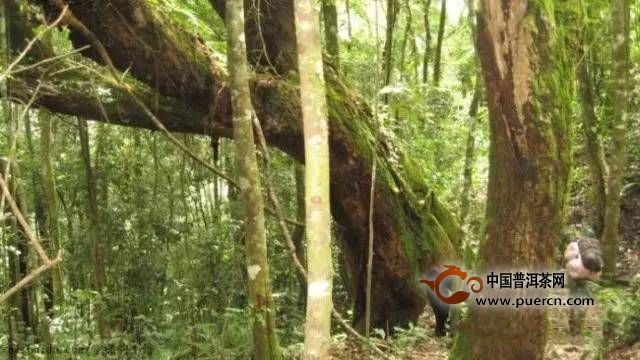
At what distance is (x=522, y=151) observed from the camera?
4.32 meters

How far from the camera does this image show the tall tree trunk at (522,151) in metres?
4.30

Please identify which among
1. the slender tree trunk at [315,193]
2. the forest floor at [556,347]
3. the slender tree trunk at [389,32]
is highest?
the slender tree trunk at [389,32]

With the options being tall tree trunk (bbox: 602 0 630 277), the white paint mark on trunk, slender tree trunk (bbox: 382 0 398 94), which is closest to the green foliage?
tall tree trunk (bbox: 602 0 630 277)

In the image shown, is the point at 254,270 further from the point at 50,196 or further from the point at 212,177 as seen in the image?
the point at 212,177

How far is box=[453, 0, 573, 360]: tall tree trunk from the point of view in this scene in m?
4.30

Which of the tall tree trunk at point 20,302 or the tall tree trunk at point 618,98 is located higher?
the tall tree trunk at point 618,98

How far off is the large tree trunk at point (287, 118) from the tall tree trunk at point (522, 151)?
97.1 inches

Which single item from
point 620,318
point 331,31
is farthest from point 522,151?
point 331,31

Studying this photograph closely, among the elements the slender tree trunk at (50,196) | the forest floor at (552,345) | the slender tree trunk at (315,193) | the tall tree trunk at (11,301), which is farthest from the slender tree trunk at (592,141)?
the tall tree trunk at (11,301)

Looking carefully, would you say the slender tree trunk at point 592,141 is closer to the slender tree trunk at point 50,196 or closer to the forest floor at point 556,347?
the forest floor at point 556,347

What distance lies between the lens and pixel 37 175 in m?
9.10

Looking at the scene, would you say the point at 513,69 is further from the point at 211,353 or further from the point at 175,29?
the point at 211,353

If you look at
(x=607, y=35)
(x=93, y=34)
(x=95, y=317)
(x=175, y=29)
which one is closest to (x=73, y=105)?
(x=93, y=34)

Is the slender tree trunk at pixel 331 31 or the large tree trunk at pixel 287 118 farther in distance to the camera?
the slender tree trunk at pixel 331 31
